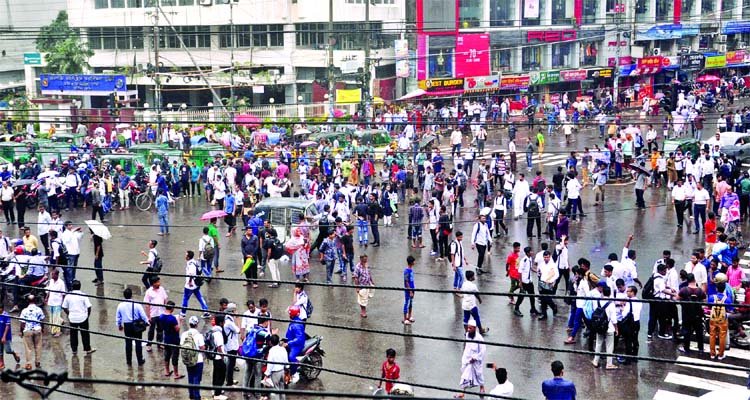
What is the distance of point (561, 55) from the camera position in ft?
204

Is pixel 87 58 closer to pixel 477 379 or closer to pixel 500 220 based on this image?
pixel 500 220

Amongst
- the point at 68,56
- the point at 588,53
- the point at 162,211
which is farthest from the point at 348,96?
the point at 162,211

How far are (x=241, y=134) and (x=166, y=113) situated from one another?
871 centimetres

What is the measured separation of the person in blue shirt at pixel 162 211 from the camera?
81.5 ft

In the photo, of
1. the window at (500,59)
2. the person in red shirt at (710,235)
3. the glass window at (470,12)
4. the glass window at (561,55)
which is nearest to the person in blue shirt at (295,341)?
the person in red shirt at (710,235)

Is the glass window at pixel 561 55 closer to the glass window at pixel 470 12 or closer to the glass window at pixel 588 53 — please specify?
the glass window at pixel 588 53

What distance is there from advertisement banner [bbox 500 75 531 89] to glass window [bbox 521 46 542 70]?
3202mm

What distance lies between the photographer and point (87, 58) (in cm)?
5700

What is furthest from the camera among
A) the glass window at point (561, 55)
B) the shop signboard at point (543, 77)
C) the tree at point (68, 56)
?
the glass window at point (561, 55)

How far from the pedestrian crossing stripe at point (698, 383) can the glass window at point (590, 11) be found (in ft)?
168

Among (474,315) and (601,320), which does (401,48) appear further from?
(601,320)

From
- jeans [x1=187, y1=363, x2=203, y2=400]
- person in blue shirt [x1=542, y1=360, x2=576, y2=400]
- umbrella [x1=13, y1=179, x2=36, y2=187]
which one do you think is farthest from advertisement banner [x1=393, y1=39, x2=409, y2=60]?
person in blue shirt [x1=542, y1=360, x2=576, y2=400]

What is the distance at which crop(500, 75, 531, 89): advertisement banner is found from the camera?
184 ft

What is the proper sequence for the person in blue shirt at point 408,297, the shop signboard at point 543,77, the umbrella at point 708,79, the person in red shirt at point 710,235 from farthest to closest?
the umbrella at point 708,79 < the shop signboard at point 543,77 < the person in red shirt at point 710,235 < the person in blue shirt at point 408,297
